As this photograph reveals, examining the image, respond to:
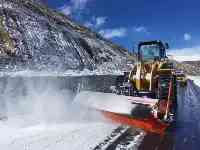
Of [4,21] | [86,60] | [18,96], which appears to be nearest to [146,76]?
[18,96]

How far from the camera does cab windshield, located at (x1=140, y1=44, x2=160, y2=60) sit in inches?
542

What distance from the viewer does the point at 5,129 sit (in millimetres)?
10023

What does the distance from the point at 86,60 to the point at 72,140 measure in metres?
30.8

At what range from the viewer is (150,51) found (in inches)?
546

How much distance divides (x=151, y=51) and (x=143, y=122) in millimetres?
4160

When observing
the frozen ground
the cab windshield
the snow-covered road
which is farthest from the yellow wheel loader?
the snow-covered road

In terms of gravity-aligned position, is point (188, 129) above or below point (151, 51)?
below

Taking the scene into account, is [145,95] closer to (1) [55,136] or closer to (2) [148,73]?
(2) [148,73]

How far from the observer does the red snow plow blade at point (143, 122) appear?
10126 millimetres

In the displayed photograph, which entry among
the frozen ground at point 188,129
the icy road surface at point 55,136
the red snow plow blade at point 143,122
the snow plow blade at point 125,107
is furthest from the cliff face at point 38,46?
the icy road surface at point 55,136

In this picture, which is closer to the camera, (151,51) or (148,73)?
(148,73)

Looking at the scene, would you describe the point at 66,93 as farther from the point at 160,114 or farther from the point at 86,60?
the point at 86,60

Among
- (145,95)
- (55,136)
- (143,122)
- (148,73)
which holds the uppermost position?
(148,73)

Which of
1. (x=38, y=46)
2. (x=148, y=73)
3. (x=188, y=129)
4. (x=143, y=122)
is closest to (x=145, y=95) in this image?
(x=148, y=73)
